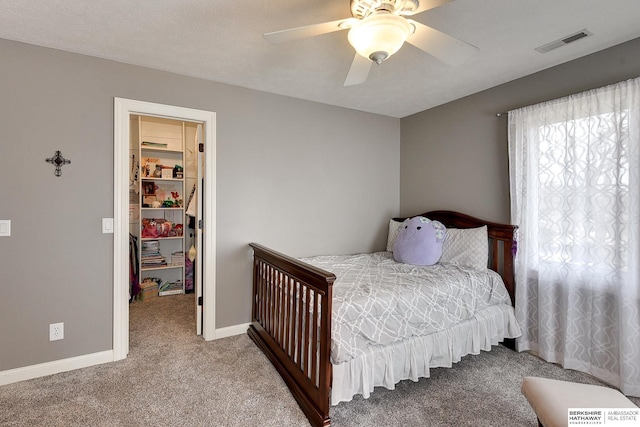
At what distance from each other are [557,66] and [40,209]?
4.08 metres

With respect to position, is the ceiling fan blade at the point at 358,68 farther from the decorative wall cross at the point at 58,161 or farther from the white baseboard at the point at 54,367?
the white baseboard at the point at 54,367

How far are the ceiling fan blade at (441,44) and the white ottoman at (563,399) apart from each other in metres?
1.62

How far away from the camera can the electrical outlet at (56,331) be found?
226 centimetres

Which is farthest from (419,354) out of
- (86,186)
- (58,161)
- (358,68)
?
(58,161)

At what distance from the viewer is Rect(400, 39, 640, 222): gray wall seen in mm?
2266

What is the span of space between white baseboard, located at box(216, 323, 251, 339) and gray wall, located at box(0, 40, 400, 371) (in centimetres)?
5

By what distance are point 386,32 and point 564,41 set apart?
160 centimetres

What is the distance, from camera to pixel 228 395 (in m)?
2.01

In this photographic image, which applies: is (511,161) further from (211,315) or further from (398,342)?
(211,315)

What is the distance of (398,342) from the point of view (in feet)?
6.81

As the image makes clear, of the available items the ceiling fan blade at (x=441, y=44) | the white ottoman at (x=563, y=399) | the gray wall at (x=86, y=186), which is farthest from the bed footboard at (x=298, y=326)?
the ceiling fan blade at (x=441, y=44)

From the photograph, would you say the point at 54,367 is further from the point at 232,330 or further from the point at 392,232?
the point at 392,232

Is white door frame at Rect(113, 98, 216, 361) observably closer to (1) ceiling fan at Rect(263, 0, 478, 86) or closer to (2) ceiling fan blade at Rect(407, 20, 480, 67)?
(1) ceiling fan at Rect(263, 0, 478, 86)

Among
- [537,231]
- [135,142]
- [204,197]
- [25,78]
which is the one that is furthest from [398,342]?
[135,142]
